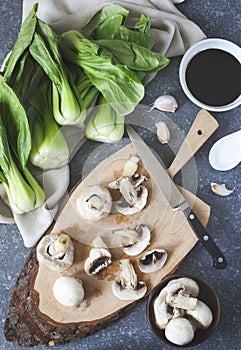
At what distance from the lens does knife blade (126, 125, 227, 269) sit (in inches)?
55.1

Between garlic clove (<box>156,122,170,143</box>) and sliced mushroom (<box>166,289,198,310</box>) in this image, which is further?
garlic clove (<box>156,122,170,143</box>)

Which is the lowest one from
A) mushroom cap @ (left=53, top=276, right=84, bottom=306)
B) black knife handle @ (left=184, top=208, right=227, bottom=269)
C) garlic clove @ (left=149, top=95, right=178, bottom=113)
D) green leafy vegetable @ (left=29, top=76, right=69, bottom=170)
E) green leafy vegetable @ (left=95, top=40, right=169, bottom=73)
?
mushroom cap @ (left=53, top=276, right=84, bottom=306)

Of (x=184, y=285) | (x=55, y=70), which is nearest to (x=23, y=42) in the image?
(x=55, y=70)

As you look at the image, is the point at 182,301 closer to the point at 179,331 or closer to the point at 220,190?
the point at 179,331

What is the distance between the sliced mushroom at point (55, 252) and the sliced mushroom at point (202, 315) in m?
0.25

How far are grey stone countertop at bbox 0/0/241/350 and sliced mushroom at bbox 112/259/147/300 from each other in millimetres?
38

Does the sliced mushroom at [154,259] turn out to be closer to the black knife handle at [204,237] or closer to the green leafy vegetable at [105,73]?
the black knife handle at [204,237]

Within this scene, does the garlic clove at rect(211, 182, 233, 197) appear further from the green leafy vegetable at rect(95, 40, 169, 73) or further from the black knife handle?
the green leafy vegetable at rect(95, 40, 169, 73)

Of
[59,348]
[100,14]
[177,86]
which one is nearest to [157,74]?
[177,86]

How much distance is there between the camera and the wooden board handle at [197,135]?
56.6 inches

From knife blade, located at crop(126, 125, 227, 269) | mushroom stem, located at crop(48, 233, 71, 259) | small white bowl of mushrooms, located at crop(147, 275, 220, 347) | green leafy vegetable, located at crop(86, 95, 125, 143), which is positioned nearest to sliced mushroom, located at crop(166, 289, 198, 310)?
small white bowl of mushrooms, located at crop(147, 275, 220, 347)

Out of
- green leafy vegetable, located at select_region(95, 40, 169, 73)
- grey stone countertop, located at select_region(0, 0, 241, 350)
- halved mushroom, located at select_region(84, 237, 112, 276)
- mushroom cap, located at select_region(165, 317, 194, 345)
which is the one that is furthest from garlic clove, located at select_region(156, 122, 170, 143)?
mushroom cap, located at select_region(165, 317, 194, 345)

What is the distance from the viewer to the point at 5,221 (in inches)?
55.5

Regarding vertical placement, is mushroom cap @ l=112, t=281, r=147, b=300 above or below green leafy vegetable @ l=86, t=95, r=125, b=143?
below
